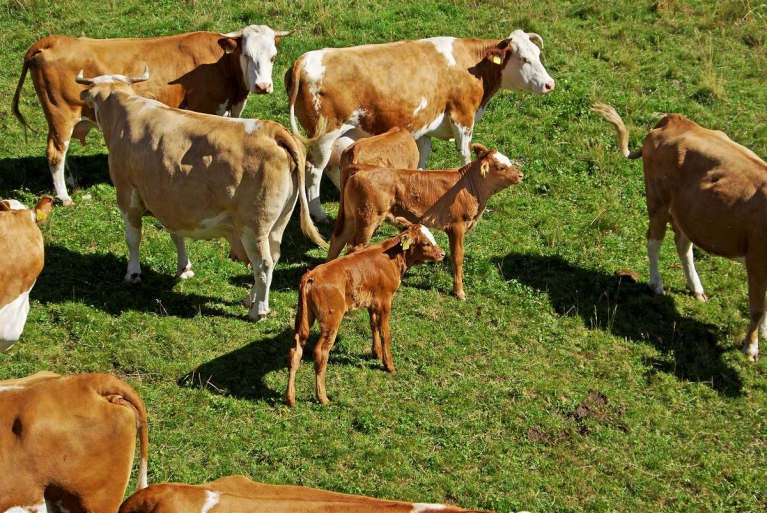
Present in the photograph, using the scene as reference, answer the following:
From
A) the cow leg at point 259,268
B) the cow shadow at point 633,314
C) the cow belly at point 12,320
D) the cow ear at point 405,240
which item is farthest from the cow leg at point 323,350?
the cow shadow at point 633,314

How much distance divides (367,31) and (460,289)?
7579mm

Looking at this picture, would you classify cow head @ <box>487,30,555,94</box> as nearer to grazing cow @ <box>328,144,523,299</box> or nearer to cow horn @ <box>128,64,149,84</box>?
grazing cow @ <box>328,144,523,299</box>

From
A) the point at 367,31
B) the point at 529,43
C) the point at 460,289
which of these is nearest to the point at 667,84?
the point at 529,43

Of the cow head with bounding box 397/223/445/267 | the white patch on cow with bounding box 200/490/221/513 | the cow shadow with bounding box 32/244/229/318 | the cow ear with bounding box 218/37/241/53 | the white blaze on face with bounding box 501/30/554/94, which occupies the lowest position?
the cow shadow with bounding box 32/244/229/318

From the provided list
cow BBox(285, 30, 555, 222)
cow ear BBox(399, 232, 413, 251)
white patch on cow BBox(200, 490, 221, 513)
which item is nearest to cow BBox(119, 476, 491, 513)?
white patch on cow BBox(200, 490, 221, 513)

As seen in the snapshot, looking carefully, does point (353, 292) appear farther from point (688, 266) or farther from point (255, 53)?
point (255, 53)

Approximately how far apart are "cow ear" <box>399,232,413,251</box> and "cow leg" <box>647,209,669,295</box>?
12.0 ft

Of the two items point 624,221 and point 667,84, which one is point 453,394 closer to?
point 624,221

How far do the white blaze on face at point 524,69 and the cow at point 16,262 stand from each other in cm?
789

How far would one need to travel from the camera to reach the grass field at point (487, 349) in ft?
27.5

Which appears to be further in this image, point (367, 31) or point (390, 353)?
point (367, 31)

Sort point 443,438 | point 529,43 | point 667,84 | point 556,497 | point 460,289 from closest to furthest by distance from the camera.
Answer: point 556,497 → point 443,438 → point 460,289 → point 529,43 → point 667,84

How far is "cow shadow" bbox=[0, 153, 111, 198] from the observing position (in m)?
13.0

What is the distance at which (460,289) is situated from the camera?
35.9ft
